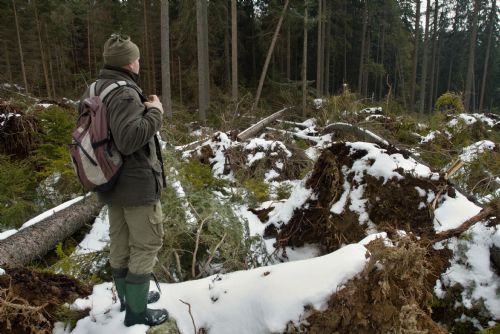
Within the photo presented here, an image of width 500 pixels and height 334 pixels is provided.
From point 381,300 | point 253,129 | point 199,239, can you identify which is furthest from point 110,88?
point 253,129

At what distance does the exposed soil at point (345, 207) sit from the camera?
3311mm

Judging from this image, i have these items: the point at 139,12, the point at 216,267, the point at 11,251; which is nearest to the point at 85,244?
the point at 11,251

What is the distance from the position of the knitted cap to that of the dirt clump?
1.88 m

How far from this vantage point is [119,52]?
2.18m

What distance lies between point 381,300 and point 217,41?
25761mm

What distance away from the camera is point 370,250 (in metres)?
1.91

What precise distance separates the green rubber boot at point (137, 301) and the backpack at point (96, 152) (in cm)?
64

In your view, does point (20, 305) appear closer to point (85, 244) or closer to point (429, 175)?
point (85, 244)

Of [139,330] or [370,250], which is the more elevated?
[370,250]

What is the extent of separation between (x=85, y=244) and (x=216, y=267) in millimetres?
2115

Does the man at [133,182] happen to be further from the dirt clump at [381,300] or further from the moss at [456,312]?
the moss at [456,312]

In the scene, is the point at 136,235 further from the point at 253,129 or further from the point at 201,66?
the point at 201,66

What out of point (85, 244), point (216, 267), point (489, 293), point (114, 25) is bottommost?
point (85, 244)

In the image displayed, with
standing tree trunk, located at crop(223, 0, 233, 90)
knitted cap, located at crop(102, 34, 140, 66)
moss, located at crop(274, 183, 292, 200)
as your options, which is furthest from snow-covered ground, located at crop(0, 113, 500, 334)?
standing tree trunk, located at crop(223, 0, 233, 90)
